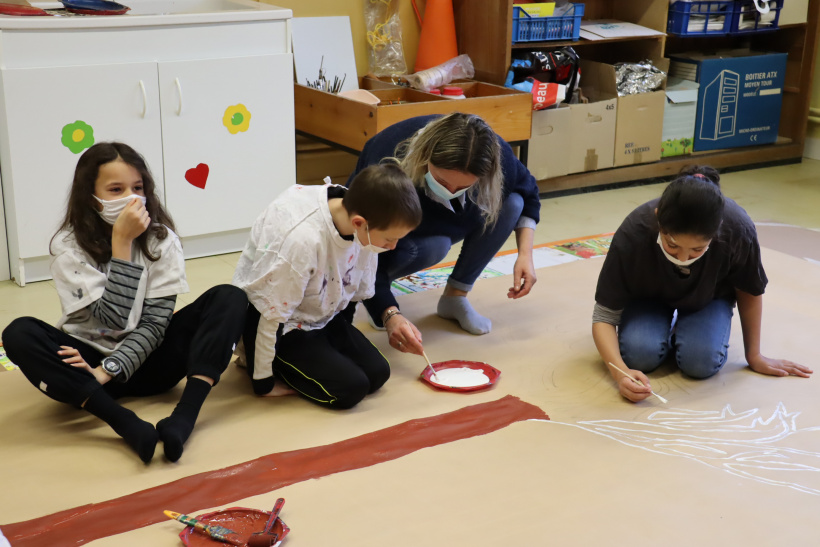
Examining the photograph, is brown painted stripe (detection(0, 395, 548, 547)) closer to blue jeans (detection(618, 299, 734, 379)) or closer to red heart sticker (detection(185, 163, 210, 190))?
blue jeans (detection(618, 299, 734, 379))

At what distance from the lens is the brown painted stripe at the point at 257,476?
5.01ft

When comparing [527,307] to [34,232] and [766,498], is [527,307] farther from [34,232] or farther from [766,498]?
[34,232]

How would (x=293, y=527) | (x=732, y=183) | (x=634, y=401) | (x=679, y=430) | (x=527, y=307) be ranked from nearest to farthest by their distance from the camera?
(x=293, y=527)
(x=679, y=430)
(x=634, y=401)
(x=527, y=307)
(x=732, y=183)

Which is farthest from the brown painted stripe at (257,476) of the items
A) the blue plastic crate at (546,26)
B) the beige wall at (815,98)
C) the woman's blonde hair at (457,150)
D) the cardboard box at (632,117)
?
the beige wall at (815,98)

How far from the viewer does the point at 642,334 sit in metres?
2.15

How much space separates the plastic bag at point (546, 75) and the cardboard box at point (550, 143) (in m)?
0.05

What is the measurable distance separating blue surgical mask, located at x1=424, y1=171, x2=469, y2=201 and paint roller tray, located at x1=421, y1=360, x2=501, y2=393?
0.42 meters

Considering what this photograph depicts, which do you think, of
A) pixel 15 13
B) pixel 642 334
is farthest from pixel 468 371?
pixel 15 13

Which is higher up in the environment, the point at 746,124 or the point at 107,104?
the point at 107,104

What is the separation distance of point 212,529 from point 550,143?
263 cm

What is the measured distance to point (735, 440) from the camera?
1867mm

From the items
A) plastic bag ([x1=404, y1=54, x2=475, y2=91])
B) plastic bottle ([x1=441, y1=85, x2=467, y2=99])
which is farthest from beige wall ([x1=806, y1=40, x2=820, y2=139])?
plastic bottle ([x1=441, y1=85, x2=467, y2=99])

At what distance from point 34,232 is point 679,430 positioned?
6.65 ft

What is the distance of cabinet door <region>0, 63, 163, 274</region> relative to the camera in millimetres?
2633
